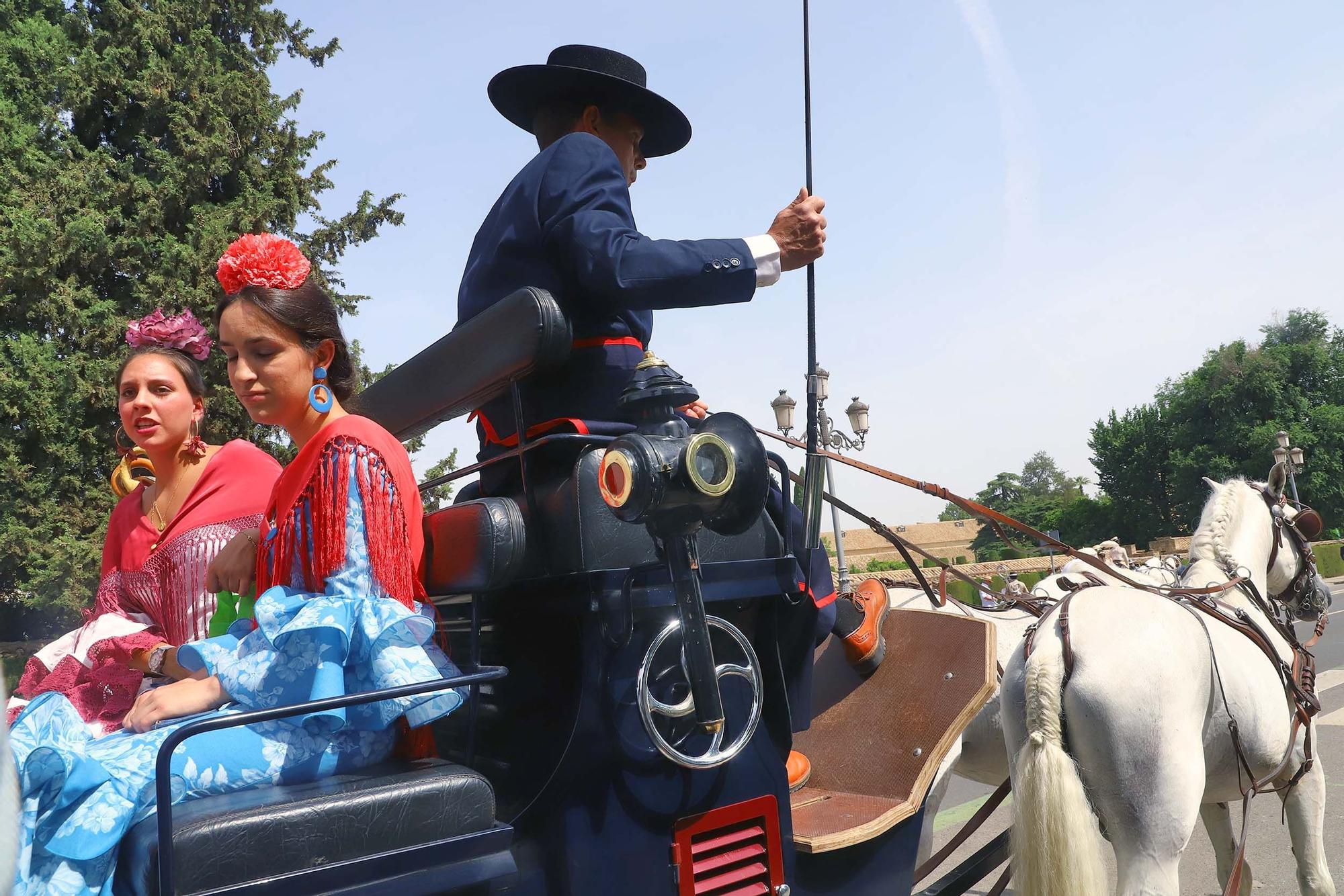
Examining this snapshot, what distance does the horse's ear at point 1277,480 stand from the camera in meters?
4.85

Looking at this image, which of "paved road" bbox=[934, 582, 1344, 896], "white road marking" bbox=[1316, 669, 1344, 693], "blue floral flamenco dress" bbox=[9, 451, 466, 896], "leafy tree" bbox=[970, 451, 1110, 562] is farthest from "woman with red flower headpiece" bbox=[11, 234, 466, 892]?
"leafy tree" bbox=[970, 451, 1110, 562]

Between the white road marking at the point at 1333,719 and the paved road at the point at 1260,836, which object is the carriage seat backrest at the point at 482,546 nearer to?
the paved road at the point at 1260,836

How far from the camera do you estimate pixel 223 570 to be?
6.63ft

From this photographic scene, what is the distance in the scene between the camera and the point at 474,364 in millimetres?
2086

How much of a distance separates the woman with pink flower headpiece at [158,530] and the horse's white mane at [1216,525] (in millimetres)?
4196

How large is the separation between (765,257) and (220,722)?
1486 millimetres

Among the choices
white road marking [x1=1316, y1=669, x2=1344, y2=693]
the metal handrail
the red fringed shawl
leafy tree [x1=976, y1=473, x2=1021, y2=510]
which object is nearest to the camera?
the metal handrail

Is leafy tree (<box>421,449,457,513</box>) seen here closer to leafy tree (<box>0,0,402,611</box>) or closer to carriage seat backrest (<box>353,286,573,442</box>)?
leafy tree (<box>0,0,402,611</box>)

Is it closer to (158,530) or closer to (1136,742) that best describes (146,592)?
(158,530)

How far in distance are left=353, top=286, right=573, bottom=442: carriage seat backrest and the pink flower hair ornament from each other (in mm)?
490

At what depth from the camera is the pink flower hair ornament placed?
260 centimetres

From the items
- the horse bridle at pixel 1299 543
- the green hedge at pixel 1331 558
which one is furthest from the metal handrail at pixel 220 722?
the green hedge at pixel 1331 558

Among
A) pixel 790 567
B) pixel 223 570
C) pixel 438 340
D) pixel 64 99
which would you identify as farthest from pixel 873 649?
pixel 64 99

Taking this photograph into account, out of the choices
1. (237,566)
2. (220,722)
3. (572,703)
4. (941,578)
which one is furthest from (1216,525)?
(220,722)
